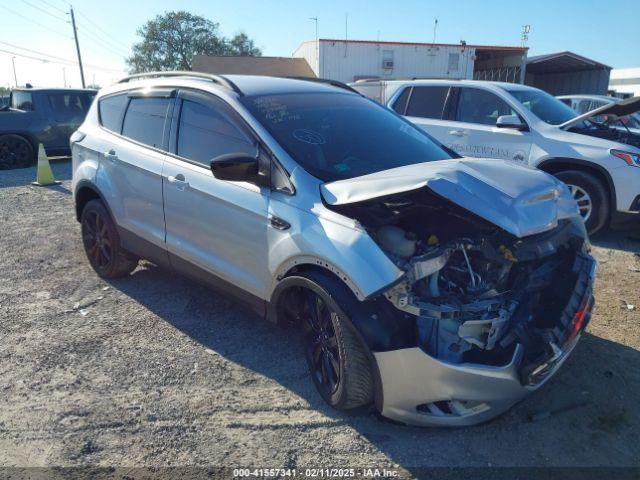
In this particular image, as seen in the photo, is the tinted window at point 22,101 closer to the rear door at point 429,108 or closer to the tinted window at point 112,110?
the tinted window at point 112,110

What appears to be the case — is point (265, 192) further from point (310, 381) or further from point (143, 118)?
point (143, 118)

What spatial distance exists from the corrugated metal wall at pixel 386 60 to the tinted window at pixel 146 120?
21977mm

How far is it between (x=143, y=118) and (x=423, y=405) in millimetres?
3292

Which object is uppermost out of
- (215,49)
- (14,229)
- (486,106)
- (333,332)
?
(215,49)

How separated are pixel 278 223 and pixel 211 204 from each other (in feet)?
2.27

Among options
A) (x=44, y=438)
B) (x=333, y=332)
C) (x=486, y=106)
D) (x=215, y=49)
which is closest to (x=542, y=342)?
(x=333, y=332)

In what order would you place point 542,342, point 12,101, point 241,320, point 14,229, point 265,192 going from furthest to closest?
point 12,101 → point 14,229 → point 241,320 → point 265,192 → point 542,342

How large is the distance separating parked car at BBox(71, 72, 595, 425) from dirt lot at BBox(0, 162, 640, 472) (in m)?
0.23

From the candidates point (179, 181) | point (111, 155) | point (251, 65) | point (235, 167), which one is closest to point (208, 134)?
point (179, 181)

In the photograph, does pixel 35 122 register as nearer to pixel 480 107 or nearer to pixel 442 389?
pixel 480 107

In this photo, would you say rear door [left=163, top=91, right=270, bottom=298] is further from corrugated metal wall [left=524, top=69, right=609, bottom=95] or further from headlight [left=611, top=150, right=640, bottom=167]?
corrugated metal wall [left=524, top=69, right=609, bottom=95]

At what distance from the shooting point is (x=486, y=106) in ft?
23.8

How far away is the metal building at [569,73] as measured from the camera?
25359 mm

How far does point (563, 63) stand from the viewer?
2655cm
